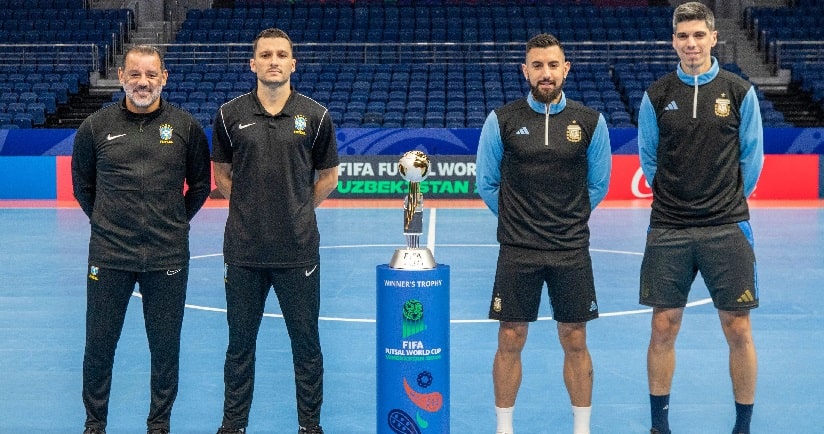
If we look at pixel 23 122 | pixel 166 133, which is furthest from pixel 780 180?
pixel 166 133

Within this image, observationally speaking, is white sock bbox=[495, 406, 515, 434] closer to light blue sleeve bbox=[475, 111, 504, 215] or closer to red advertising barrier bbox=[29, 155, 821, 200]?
light blue sleeve bbox=[475, 111, 504, 215]

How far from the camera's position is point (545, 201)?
515cm

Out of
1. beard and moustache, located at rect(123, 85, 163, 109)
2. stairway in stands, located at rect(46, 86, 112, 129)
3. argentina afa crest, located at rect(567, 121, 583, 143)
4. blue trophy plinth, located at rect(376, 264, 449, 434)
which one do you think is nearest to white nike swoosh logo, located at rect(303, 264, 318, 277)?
blue trophy plinth, located at rect(376, 264, 449, 434)

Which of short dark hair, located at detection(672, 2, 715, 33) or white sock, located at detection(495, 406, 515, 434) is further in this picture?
white sock, located at detection(495, 406, 515, 434)

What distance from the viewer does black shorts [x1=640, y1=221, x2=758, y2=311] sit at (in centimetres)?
530

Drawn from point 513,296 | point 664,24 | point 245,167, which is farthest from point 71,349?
point 664,24

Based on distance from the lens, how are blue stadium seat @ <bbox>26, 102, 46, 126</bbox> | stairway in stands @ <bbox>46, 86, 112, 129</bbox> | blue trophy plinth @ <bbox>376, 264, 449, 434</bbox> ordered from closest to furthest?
blue trophy plinth @ <bbox>376, 264, 449, 434</bbox>, blue stadium seat @ <bbox>26, 102, 46, 126</bbox>, stairway in stands @ <bbox>46, 86, 112, 129</bbox>

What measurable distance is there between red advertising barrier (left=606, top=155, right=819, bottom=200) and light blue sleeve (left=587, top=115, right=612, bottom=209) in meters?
15.2

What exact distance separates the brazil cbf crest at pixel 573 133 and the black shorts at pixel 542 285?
55 centimetres

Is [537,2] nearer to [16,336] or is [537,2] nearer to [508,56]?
Answer: [508,56]

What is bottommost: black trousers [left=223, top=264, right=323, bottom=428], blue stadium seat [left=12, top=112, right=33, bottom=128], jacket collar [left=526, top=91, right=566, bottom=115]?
black trousers [left=223, top=264, right=323, bottom=428]

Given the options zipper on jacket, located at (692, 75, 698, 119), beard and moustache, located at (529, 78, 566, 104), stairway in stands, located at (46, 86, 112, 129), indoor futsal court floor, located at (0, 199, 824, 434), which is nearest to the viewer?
beard and moustache, located at (529, 78, 566, 104)

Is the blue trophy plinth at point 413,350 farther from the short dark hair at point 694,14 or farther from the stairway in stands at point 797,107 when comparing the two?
the stairway in stands at point 797,107

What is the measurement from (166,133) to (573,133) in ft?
6.73
